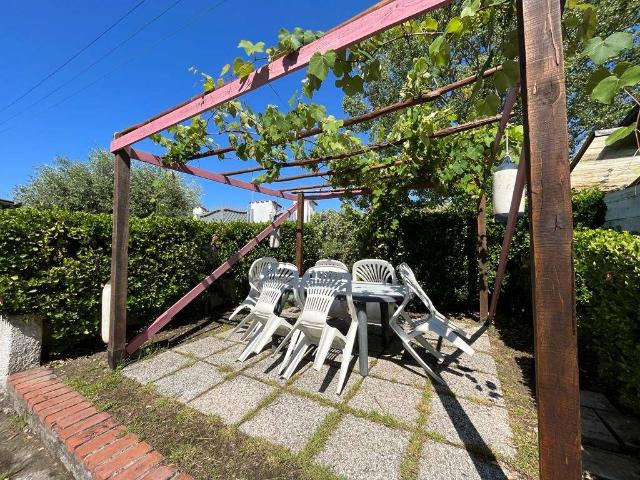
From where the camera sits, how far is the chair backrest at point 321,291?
2.52 meters

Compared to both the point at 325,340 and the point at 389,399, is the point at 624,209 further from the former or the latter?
the point at 325,340

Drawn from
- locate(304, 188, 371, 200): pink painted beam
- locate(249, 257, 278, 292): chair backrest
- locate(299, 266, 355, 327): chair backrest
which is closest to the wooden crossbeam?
locate(299, 266, 355, 327): chair backrest

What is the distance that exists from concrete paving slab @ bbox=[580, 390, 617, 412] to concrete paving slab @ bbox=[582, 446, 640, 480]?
0.53 metres

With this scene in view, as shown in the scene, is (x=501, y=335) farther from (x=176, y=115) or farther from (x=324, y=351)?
(x=176, y=115)

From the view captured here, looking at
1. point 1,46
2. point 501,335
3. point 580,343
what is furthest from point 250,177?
point 1,46

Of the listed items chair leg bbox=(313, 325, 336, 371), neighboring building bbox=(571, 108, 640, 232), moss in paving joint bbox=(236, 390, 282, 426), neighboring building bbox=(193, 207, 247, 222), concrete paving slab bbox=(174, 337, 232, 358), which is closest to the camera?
moss in paving joint bbox=(236, 390, 282, 426)

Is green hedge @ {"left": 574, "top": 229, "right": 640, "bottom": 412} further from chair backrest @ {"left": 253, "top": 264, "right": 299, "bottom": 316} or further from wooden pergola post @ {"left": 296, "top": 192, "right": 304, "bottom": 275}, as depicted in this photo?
wooden pergola post @ {"left": 296, "top": 192, "right": 304, "bottom": 275}

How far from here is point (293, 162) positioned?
139 inches

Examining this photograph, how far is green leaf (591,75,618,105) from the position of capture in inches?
35.6

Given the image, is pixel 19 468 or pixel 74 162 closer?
pixel 19 468

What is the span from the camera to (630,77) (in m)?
0.86

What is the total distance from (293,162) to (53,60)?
13.1 m

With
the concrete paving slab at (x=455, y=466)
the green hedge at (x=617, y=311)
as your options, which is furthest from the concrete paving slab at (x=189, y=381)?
the green hedge at (x=617, y=311)

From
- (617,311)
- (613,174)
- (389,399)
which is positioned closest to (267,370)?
(389,399)
